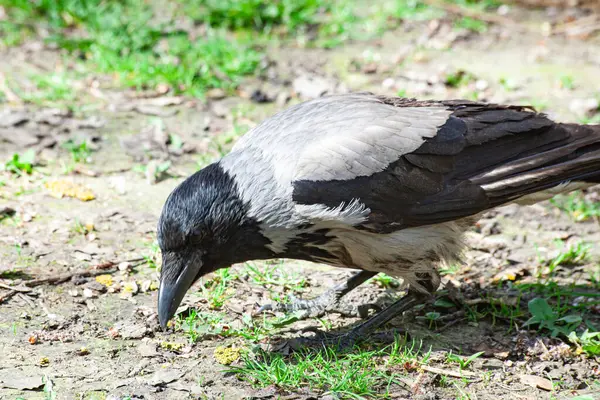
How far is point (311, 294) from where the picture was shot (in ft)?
18.4

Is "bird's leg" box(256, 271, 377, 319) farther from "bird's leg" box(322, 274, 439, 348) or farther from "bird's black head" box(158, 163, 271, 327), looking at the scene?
"bird's black head" box(158, 163, 271, 327)

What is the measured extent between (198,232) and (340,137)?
40.5 inches

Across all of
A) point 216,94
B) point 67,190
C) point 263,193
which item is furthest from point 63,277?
point 216,94

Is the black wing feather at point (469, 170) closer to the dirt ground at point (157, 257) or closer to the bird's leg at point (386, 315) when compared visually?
the bird's leg at point (386, 315)

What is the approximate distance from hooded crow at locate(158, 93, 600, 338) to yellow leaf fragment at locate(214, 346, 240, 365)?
38cm

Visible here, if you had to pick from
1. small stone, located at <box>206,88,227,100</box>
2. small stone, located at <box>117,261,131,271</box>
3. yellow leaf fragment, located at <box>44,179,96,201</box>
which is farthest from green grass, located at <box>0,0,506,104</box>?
small stone, located at <box>117,261,131,271</box>

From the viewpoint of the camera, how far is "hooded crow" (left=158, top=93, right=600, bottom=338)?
15.2 ft

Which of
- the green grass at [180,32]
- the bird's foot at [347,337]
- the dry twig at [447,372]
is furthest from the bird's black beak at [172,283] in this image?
the green grass at [180,32]

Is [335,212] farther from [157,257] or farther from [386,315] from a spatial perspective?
[157,257]

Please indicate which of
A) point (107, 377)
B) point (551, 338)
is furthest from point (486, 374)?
point (107, 377)

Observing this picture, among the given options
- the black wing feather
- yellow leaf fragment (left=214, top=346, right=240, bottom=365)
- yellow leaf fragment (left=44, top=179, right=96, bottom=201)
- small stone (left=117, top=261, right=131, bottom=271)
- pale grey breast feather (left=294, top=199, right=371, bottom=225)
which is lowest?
yellow leaf fragment (left=214, top=346, right=240, bottom=365)

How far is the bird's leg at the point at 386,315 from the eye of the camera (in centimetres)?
503

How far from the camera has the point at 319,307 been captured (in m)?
5.35

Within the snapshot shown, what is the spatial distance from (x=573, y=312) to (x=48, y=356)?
11.6 feet
